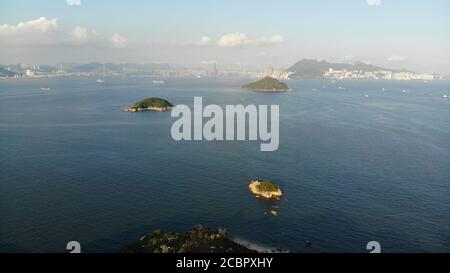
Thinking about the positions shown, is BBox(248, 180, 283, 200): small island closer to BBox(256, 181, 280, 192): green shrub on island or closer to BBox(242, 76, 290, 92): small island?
BBox(256, 181, 280, 192): green shrub on island

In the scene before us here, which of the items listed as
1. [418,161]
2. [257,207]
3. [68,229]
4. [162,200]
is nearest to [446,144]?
[418,161]

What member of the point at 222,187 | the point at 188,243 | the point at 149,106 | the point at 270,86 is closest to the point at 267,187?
the point at 222,187

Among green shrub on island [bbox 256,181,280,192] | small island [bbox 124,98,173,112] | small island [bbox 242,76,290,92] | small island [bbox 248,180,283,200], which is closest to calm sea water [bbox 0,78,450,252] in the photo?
small island [bbox 248,180,283,200]

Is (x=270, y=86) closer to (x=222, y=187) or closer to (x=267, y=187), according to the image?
(x=222, y=187)
